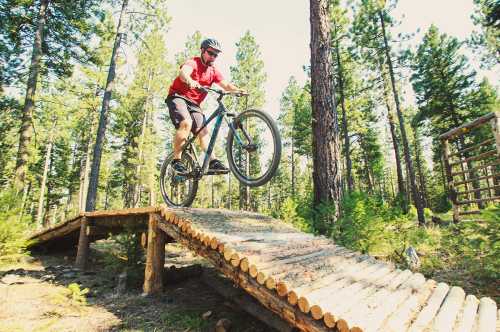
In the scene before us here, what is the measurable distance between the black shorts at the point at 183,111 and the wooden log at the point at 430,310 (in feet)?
12.6

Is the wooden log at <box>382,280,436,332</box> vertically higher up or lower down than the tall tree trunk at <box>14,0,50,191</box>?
lower down

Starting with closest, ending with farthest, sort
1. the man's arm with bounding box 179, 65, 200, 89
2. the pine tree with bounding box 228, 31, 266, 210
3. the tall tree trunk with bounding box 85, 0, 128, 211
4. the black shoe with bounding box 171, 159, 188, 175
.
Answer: the man's arm with bounding box 179, 65, 200, 89 → the black shoe with bounding box 171, 159, 188, 175 → the tall tree trunk with bounding box 85, 0, 128, 211 → the pine tree with bounding box 228, 31, 266, 210

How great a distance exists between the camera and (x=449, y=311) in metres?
2.57

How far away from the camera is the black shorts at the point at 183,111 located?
465cm

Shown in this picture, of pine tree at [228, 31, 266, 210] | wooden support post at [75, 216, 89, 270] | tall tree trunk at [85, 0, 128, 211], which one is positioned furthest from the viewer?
pine tree at [228, 31, 266, 210]

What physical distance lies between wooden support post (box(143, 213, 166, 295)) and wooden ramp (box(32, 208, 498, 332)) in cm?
1

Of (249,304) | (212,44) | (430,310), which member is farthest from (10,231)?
(430,310)

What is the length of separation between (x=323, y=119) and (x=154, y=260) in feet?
13.7

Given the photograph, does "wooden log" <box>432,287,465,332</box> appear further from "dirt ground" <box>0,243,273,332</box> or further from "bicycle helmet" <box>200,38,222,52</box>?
"bicycle helmet" <box>200,38,222,52</box>

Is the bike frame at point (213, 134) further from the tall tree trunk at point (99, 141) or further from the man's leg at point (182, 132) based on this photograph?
the tall tree trunk at point (99, 141)

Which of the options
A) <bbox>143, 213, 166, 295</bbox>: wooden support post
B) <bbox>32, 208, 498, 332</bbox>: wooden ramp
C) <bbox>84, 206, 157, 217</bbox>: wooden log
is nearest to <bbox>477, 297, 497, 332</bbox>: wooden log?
<bbox>32, 208, 498, 332</bbox>: wooden ramp

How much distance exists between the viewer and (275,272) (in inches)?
110

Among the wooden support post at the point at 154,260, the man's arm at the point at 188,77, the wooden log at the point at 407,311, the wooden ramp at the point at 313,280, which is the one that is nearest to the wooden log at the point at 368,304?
the wooden ramp at the point at 313,280

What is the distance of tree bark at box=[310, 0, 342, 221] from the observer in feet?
19.2
